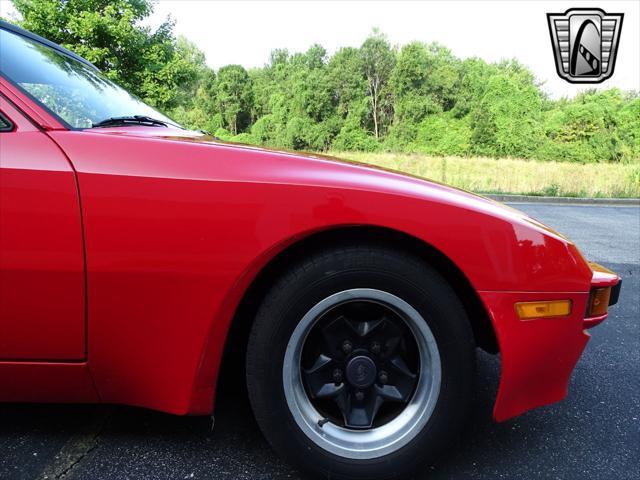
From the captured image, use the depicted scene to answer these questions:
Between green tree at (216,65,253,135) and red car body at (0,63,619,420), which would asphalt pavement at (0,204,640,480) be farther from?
green tree at (216,65,253,135)

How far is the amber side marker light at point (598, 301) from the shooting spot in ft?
4.91

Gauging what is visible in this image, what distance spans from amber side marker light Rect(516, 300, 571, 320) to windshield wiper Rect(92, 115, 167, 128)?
5.01 feet

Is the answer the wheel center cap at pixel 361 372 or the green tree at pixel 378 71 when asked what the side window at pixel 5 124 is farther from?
the green tree at pixel 378 71

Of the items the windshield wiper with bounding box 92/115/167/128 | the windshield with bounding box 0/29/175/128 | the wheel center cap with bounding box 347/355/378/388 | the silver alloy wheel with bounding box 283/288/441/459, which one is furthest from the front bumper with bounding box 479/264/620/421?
the windshield with bounding box 0/29/175/128

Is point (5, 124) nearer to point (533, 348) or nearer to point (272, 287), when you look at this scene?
point (272, 287)

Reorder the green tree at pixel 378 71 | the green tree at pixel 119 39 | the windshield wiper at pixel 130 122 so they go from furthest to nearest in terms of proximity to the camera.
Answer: the green tree at pixel 378 71 < the green tree at pixel 119 39 < the windshield wiper at pixel 130 122

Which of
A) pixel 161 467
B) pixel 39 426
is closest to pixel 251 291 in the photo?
pixel 161 467

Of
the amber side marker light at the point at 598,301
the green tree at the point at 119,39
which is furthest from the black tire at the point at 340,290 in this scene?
the green tree at the point at 119,39

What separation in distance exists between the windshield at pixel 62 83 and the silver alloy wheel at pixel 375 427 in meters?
1.04

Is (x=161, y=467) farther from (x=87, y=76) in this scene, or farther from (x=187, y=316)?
(x=87, y=76)

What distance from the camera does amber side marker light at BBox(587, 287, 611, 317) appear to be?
4.91 ft

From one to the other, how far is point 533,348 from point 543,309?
0.13 metres

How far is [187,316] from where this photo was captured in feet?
4.33

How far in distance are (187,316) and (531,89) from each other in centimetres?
4187
